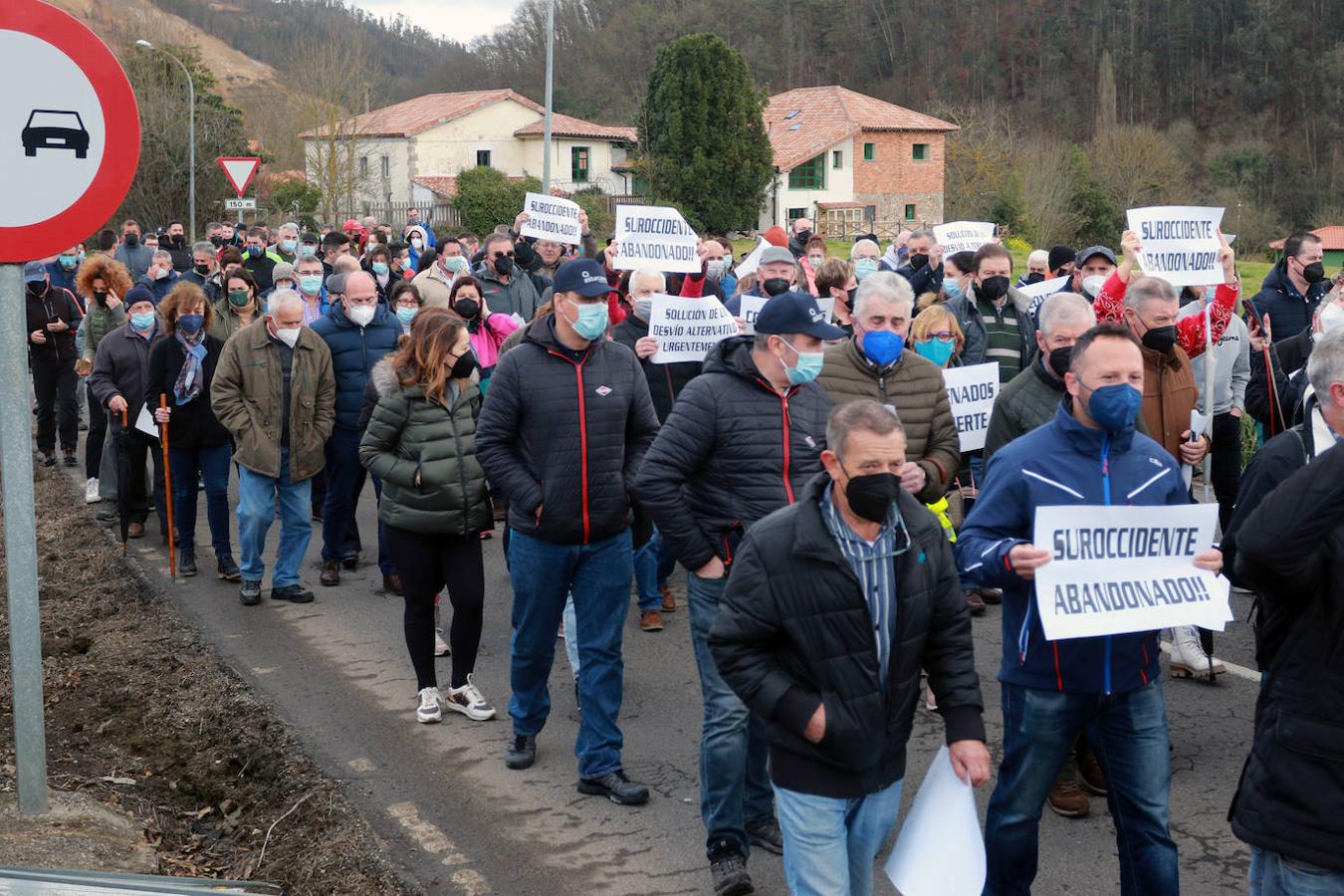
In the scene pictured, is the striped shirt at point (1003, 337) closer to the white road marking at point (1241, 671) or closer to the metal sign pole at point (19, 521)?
the white road marking at point (1241, 671)

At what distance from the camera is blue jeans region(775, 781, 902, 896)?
153 inches

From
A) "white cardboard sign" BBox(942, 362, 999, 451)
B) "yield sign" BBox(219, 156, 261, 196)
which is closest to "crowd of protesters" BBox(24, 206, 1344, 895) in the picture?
"white cardboard sign" BBox(942, 362, 999, 451)

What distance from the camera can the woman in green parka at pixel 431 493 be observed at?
684 cm

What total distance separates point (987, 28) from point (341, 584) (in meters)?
101

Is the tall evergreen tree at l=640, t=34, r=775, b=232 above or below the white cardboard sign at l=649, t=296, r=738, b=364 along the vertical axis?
above

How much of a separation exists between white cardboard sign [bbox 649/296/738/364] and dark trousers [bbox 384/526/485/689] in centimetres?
173

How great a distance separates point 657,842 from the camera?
554 cm

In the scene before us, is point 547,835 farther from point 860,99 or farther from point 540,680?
point 860,99

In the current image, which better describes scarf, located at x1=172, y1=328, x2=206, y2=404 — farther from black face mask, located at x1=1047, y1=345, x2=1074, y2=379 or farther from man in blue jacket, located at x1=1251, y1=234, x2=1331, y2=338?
man in blue jacket, located at x1=1251, y1=234, x2=1331, y2=338

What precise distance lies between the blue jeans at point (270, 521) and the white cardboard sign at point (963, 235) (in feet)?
18.7

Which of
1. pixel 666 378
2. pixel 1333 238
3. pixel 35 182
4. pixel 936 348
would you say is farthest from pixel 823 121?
pixel 35 182

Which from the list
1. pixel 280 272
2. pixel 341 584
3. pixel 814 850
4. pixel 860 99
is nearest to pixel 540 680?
pixel 814 850

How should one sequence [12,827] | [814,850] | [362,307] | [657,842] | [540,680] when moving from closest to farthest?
[814,850] → [12,827] → [657,842] → [540,680] → [362,307]

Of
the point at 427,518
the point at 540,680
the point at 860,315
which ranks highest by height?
the point at 860,315
